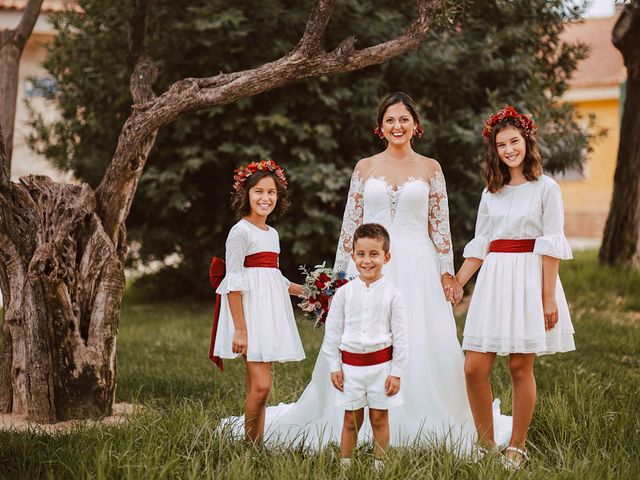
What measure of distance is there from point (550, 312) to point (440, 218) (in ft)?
3.30

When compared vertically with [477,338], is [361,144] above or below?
above

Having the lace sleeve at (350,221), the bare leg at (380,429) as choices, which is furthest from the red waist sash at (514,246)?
the bare leg at (380,429)

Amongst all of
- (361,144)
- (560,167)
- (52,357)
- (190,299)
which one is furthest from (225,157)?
(52,357)

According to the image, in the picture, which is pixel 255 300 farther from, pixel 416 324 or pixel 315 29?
pixel 315 29

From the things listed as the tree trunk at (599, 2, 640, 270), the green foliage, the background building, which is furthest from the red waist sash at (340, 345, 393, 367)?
the background building

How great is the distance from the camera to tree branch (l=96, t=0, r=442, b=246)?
4.94 meters

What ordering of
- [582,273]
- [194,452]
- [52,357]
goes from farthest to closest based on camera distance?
[582,273] < [52,357] < [194,452]

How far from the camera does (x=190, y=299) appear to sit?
1197cm

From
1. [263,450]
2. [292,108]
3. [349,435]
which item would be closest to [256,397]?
[263,450]

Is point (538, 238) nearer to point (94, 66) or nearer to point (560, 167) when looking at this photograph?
point (560, 167)

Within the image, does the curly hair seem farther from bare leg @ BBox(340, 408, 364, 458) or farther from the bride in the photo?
bare leg @ BBox(340, 408, 364, 458)

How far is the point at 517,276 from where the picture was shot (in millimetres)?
4074

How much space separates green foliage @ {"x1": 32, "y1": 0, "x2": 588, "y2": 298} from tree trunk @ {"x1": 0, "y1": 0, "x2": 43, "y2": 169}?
2684 millimetres

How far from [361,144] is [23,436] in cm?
703
